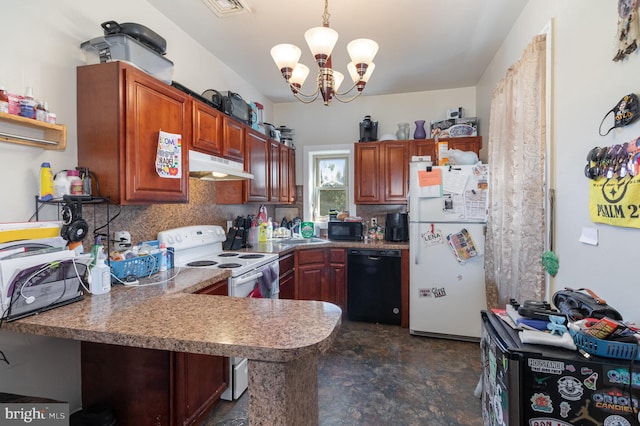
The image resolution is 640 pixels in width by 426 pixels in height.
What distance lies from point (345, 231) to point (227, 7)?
7.97 ft

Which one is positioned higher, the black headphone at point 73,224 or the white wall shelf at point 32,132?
the white wall shelf at point 32,132

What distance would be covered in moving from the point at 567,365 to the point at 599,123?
1030 mm

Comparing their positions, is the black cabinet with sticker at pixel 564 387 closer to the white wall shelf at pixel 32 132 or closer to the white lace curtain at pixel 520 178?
the white lace curtain at pixel 520 178

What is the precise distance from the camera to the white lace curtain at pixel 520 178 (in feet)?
6.01

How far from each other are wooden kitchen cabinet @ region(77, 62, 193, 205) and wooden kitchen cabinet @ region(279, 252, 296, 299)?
1424 mm

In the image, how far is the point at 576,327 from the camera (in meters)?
1.03

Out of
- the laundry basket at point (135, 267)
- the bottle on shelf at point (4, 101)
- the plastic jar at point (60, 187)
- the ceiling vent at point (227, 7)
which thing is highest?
the ceiling vent at point (227, 7)

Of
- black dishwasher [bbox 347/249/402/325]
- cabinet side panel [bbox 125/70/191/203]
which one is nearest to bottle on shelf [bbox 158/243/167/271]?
cabinet side panel [bbox 125/70/191/203]

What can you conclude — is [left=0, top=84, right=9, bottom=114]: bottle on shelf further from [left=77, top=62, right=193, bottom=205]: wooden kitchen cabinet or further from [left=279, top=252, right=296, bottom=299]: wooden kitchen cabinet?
[left=279, top=252, right=296, bottom=299]: wooden kitchen cabinet

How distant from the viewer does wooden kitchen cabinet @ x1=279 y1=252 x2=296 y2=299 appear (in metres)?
2.88

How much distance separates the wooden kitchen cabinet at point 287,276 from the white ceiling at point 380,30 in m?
1.96

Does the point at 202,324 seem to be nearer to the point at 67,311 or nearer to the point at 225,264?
the point at 67,311

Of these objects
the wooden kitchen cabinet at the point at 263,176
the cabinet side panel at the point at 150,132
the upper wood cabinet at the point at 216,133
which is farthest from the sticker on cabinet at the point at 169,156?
the wooden kitchen cabinet at the point at 263,176

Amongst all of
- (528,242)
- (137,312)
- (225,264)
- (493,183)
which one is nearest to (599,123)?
(528,242)
